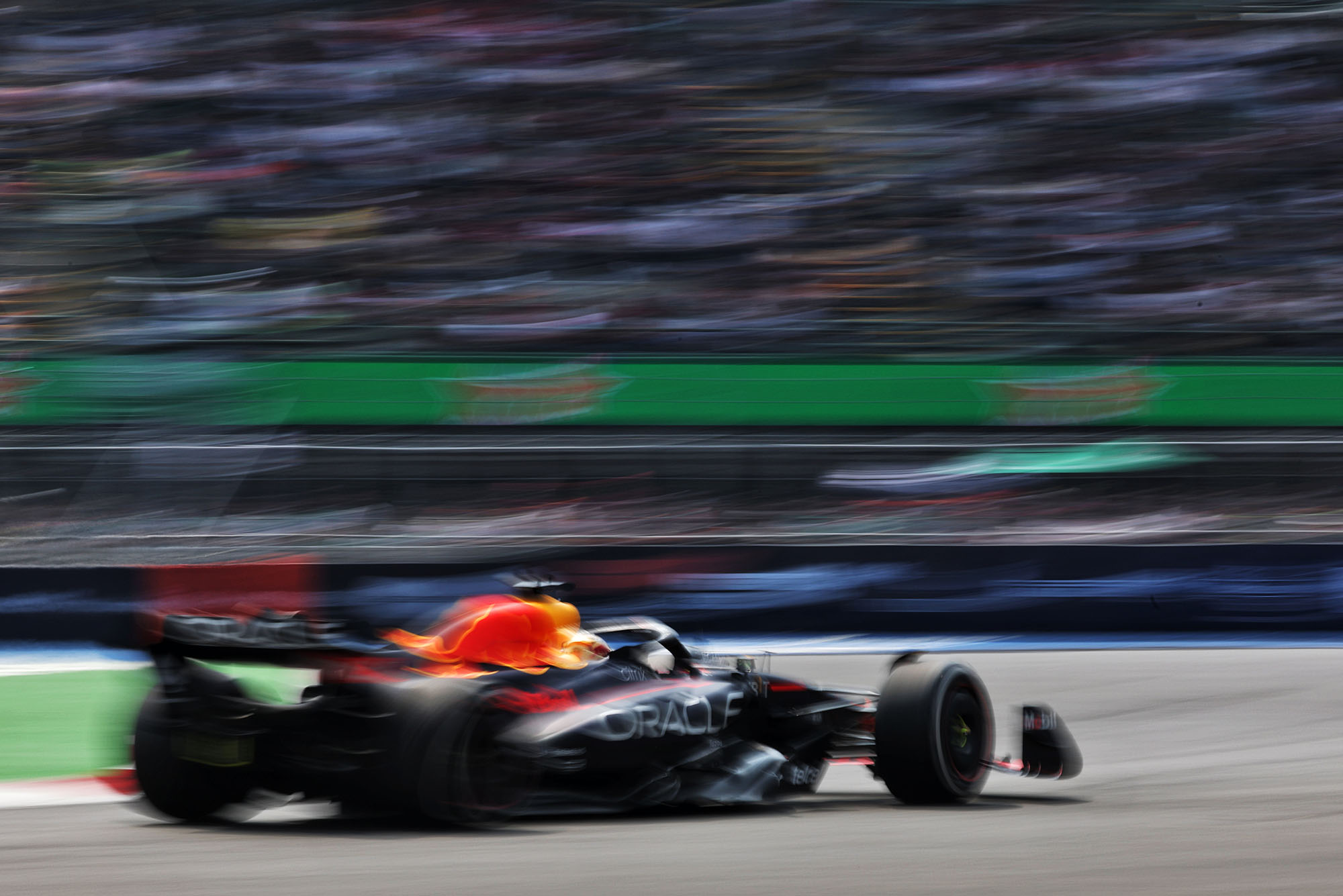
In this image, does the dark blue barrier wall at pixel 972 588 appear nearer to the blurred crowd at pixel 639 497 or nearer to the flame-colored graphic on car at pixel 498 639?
the blurred crowd at pixel 639 497

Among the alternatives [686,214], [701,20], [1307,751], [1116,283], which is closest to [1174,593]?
[1307,751]

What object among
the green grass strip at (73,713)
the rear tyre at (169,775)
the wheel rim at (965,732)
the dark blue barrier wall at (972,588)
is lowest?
the dark blue barrier wall at (972,588)

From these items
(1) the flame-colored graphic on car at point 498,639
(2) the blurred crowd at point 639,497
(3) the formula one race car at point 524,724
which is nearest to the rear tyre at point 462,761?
(3) the formula one race car at point 524,724

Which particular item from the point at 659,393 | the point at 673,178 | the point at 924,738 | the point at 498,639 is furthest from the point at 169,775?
the point at 673,178

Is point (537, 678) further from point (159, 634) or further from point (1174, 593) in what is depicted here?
point (1174, 593)

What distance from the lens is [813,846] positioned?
443cm

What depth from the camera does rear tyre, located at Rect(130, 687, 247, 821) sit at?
15.5ft

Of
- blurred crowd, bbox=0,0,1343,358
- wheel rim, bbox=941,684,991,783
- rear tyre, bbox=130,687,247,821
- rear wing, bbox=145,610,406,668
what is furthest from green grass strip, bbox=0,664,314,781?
blurred crowd, bbox=0,0,1343,358

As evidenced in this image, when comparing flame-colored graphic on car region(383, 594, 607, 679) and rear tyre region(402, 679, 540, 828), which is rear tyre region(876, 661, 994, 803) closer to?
flame-colored graphic on car region(383, 594, 607, 679)

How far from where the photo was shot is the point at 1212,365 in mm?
15336

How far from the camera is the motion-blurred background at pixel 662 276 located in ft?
45.3

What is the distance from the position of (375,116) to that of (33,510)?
588 centimetres

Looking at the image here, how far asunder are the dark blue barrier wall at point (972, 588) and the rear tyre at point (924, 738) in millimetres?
5470

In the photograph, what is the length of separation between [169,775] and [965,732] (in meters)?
2.56
